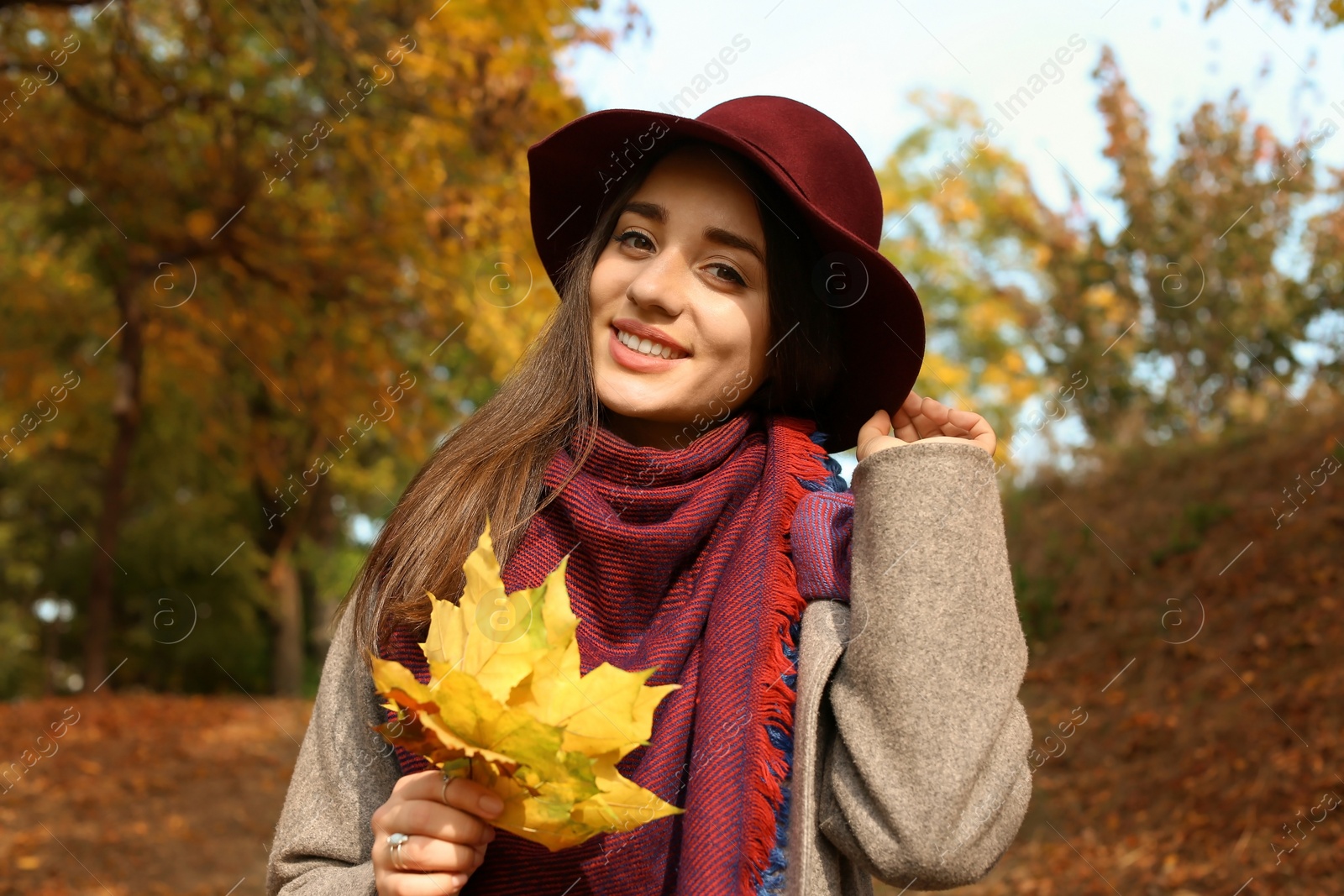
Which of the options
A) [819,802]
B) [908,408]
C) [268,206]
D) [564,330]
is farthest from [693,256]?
[268,206]

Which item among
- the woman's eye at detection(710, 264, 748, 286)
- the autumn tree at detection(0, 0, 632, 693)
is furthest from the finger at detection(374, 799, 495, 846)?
the autumn tree at detection(0, 0, 632, 693)

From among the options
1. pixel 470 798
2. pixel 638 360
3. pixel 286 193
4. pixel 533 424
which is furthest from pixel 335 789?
pixel 286 193

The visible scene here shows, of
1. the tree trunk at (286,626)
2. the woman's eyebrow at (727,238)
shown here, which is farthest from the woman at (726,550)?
the tree trunk at (286,626)

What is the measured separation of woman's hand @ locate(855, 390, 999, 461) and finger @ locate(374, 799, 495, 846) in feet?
2.52

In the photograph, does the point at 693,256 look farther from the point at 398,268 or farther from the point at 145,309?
the point at 145,309

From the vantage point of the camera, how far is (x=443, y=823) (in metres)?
1.40

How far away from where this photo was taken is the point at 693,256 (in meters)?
1.90

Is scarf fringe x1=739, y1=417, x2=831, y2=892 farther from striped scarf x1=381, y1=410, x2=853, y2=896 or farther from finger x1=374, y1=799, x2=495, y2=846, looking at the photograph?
finger x1=374, y1=799, x2=495, y2=846

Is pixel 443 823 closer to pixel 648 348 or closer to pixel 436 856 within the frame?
pixel 436 856

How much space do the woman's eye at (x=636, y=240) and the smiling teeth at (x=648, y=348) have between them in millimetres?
165

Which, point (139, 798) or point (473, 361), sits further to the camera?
point (473, 361)

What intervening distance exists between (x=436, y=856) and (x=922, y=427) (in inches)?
39.5

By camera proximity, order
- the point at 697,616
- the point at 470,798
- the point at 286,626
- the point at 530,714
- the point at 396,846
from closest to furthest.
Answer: the point at 530,714
the point at 470,798
the point at 396,846
the point at 697,616
the point at 286,626

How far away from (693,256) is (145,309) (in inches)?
341
